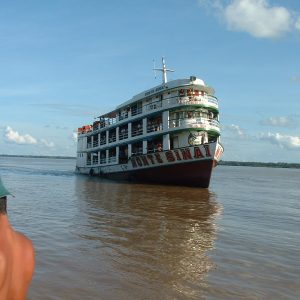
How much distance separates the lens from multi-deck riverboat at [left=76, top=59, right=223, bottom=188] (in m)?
24.2

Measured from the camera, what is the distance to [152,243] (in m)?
8.74

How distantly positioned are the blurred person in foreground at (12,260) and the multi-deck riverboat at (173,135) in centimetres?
2162

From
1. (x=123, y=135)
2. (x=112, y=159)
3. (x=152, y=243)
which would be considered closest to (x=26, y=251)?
(x=152, y=243)

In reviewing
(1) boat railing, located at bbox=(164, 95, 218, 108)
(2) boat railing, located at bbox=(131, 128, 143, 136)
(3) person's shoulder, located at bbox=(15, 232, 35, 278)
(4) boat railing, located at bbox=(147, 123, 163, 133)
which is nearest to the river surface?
(3) person's shoulder, located at bbox=(15, 232, 35, 278)

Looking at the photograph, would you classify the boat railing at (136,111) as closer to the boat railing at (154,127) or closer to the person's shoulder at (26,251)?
the boat railing at (154,127)

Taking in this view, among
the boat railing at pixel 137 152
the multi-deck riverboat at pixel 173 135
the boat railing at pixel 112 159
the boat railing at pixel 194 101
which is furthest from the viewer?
the boat railing at pixel 112 159

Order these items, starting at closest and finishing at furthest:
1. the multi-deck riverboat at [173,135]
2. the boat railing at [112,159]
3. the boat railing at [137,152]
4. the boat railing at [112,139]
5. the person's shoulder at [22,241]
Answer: the person's shoulder at [22,241] < the multi-deck riverboat at [173,135] < the boat railing at [137,152] < the boat railing at [112,159] < the boat railing at [112,139]

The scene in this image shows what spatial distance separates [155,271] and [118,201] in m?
10.1

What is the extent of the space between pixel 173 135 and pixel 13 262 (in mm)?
23934

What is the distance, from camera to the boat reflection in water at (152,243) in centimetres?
596

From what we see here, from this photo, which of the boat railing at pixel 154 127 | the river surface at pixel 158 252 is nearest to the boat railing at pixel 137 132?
the boat railing at pixel 154 127

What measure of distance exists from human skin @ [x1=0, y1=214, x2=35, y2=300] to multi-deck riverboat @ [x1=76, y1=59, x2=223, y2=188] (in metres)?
21.6

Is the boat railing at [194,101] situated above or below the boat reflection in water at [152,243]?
above

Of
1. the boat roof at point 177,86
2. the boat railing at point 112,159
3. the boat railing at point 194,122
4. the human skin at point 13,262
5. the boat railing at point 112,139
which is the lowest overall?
the human skin at point 13,262
